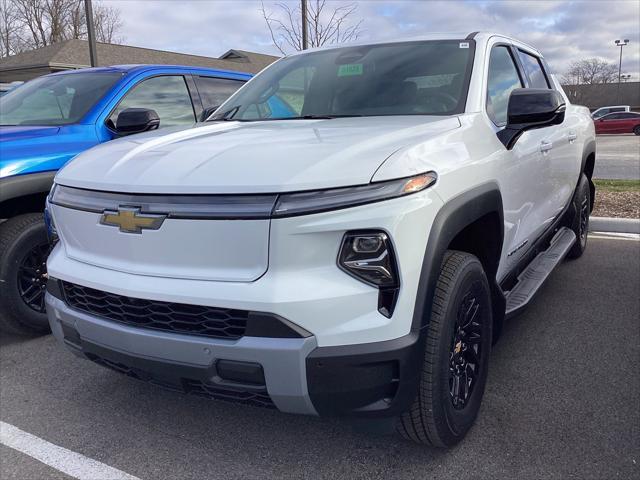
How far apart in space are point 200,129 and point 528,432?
216cm

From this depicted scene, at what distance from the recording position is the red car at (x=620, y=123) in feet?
100

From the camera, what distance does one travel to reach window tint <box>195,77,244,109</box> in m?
5.25

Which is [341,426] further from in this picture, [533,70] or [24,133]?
[533,70]

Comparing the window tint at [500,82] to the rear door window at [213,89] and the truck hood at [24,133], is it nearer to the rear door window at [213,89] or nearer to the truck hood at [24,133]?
the rear door window at [213,89]

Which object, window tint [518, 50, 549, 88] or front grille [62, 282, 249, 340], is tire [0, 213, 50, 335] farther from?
window tint [518, 50, 549, 88]

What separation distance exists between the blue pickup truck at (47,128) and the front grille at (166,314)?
1.51m

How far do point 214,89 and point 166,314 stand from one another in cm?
365

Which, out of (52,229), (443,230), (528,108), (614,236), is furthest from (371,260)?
(614,236)

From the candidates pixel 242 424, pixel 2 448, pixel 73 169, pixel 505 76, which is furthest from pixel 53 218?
pixel 505 76

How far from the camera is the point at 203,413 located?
296cm

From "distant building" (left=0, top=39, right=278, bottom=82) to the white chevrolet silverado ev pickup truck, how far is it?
22771mm

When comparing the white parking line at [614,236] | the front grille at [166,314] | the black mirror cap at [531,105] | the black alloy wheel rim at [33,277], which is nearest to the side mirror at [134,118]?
the black alloy wheel rim at [33,277]

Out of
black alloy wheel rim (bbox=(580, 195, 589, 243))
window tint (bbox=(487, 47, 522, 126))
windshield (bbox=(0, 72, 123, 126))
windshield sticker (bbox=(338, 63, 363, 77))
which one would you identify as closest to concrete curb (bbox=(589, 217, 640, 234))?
black alloy wheel rim (bbox=(580, 195, 589, 243))

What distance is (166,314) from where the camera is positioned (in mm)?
2170
